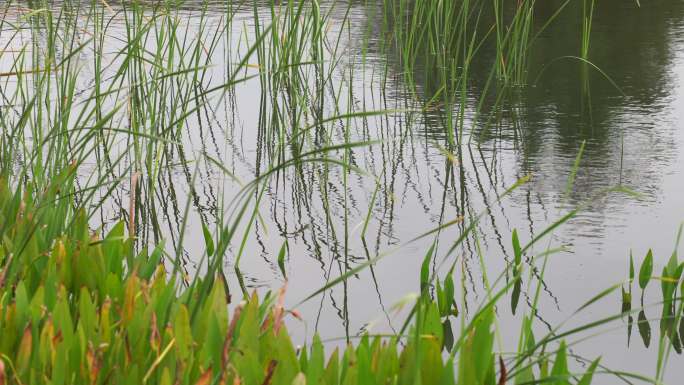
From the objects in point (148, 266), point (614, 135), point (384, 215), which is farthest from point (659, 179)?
point (148, 266)

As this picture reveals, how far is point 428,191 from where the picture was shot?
139 inches

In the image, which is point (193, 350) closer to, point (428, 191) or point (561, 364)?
point (561, 364)

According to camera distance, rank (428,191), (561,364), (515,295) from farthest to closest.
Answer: (428,191), (515,295), (561,364)

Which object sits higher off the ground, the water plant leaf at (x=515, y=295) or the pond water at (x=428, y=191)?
the pond water at (x=428, y=191)

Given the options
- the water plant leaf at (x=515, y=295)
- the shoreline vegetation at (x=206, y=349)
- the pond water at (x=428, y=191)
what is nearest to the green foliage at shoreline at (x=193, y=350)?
the shoreline vegetation at (x=206, y=349)

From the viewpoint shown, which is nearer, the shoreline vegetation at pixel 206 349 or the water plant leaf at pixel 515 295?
the shoreline vegetation at pixel 206 349

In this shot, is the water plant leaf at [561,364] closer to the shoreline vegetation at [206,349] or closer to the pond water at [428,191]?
the shoreline vegetation at [206,349]

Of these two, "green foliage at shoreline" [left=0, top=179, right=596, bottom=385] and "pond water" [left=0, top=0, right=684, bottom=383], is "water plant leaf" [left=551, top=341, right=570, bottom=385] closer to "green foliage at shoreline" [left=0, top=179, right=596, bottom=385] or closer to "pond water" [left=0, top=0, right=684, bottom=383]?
"green foliage at shoreline" [left=0, top=179, right=596, bottom=385]

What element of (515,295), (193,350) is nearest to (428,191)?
(515,295)

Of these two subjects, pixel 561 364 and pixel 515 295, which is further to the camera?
pixel 515 295

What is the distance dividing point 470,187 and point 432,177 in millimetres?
204

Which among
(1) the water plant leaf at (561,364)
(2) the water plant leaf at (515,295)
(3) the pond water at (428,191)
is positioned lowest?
(2) the water plant leaf at (515,295)

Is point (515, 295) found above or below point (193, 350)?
below

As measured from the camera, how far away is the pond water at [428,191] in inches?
102
